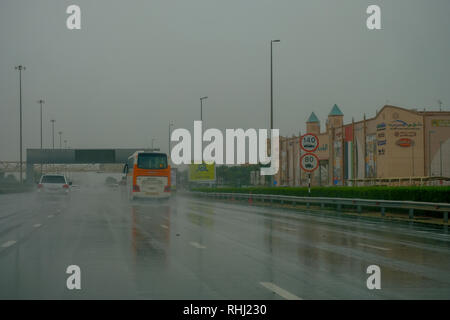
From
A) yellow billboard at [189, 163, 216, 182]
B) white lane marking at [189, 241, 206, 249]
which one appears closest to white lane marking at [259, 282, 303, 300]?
white lane marking at [189, 241, 206, 249]

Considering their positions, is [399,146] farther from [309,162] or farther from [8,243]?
[8,243]

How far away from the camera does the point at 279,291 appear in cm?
904

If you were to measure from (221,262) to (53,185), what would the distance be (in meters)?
40.5

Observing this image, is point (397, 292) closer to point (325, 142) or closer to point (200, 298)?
point (200, 298)

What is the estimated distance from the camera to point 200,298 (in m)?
8.44

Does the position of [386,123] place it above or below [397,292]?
above

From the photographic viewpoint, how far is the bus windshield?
1704 inches

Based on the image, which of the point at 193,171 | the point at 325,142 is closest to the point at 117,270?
the point at 193,171

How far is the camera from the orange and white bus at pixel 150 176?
4338 centimetres

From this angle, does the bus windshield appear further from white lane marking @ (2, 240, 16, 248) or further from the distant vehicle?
white lane marking @ (2, 240, 16, 248)

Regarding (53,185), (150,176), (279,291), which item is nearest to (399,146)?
(150,176)

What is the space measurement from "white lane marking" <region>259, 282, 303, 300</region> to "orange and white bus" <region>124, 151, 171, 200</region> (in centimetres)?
3413

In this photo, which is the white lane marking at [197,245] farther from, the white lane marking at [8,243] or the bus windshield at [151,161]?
the bus windshield at [151,161]
